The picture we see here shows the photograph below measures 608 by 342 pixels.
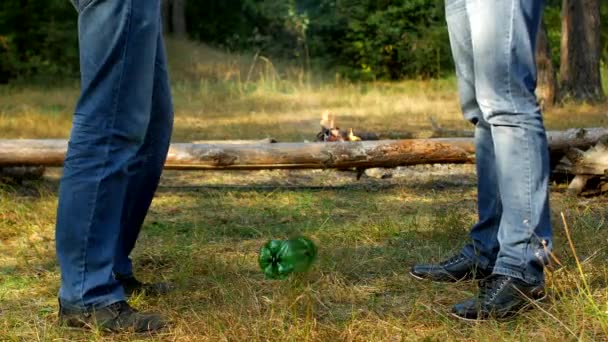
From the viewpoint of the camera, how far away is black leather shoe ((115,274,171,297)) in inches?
141

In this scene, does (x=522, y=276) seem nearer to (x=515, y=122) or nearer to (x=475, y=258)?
(x=515, y=122)

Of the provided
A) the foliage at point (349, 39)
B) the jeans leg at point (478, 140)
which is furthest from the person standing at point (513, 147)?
the foliage at point (349, 39)

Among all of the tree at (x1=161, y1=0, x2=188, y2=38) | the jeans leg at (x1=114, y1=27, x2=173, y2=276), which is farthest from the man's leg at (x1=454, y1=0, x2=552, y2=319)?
the tree at (x1=161, y1=0, x2=188, y2=38)

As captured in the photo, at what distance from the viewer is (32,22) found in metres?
24.1

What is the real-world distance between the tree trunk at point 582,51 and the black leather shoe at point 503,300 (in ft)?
36.9

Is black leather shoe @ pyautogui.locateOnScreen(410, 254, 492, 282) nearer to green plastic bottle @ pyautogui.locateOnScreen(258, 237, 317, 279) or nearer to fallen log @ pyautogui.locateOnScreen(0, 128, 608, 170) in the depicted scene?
green plastic bottle @ pyautogui.locateOnScreen(258, 237, 317, 279)

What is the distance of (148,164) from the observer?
3.53 meters

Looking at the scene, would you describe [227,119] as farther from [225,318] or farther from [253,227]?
[225,318]

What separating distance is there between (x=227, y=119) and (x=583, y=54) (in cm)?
543

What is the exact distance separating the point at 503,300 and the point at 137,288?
139 cm

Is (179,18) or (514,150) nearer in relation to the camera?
Result: (514,150)

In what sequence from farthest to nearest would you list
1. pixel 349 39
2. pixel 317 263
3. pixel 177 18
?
pixel 177 18
pixel 349 39
pixel 317 263

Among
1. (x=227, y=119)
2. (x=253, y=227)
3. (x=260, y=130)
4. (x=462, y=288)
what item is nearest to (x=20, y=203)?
(x=253, y=227)

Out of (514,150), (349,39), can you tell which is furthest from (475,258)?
(349,39)
